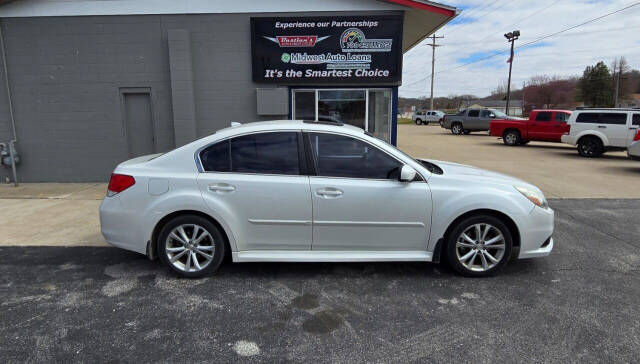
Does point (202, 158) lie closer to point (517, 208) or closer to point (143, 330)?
point (143, 330)

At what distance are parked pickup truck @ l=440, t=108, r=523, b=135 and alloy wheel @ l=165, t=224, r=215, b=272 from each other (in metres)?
24.7

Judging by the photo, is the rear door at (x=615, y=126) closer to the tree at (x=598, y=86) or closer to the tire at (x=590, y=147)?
the tire at (x=590, y=147)

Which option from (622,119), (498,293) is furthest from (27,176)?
(622,119)

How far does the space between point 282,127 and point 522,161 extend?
11.7 meters

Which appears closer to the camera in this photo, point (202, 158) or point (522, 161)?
point (202, 158)

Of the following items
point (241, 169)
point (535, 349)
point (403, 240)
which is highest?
point (241, 169)

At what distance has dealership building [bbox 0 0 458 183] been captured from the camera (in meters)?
8.41

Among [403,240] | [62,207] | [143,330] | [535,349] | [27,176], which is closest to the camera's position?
[535,349]

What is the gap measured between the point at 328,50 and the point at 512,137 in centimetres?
1404

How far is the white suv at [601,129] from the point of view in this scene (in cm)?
1359

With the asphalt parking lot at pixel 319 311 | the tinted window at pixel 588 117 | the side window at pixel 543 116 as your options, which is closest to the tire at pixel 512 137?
the side window at pixel 543 116

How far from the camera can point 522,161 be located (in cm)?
1324

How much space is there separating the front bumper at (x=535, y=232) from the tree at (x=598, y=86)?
67.9 metres

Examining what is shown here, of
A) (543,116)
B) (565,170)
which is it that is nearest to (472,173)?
(565,170)
